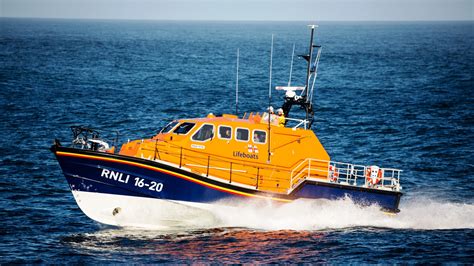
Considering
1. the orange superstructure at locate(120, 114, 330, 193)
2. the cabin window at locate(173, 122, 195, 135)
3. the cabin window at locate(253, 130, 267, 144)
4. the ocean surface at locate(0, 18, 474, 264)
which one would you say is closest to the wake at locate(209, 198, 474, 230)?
the ocean surface at locate(0, 18, 474, 264)

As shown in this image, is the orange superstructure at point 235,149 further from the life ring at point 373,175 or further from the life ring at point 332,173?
the life ring at point 373,175

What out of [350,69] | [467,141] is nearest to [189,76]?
[350,69]

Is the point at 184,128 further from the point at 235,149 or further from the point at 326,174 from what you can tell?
the point at 326,174

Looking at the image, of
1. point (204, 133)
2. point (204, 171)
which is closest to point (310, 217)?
point (204, 171)

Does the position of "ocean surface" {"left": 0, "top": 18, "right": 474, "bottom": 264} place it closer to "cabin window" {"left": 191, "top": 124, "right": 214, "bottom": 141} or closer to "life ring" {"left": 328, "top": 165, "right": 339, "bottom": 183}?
"life ring" {"left": 328, "top": 165, "right": 339, "bottom": 183}

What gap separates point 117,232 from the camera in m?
21.7

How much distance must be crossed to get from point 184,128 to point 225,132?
135 cm

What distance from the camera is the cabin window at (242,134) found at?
22250 millimetres

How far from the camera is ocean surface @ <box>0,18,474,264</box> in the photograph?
20391mm

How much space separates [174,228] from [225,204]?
5.94ft

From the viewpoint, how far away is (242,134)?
73.2 feet

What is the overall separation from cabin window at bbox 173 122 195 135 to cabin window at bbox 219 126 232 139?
0.95m

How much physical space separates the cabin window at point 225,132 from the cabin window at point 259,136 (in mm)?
834

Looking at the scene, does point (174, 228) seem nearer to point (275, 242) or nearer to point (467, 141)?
point (275, 242)
